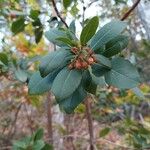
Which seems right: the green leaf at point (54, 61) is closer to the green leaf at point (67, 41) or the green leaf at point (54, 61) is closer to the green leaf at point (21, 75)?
the green leaf at point (67, 41)

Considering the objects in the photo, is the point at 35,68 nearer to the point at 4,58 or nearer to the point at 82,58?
the point at 4,58

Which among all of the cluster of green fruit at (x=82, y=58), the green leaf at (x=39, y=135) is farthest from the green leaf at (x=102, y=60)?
the green leaf at (x=39, y=135)

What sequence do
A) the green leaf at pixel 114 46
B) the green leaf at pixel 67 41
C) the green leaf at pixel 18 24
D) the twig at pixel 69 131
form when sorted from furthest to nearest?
1. the twig at pixel 69 131
2. the green leaf at pixel 18 24
3. the green leaf at pixel 114 46
4. the green leaf at pixel 67 41

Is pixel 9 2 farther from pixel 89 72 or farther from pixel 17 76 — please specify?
pixel 89 72

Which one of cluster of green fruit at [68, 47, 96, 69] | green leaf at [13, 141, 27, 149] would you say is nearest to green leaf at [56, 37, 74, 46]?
cluster of green fruit at [68, 47, 96, 69]

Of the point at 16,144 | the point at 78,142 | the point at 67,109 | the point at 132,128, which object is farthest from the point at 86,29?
the point at 78,142

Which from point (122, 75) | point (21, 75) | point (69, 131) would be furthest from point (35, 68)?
point (122, 75)
